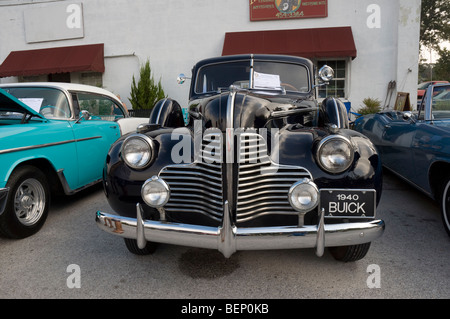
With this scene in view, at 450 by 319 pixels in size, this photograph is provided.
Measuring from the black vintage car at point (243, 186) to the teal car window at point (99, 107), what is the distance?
2.33 meters

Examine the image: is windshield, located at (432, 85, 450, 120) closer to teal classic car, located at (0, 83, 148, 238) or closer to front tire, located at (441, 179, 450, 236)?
front tire, located at (441, 179, 450, 236)

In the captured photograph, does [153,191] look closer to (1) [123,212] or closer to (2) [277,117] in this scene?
(1) [123,212]

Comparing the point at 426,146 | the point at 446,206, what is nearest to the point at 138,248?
the point at 446,206

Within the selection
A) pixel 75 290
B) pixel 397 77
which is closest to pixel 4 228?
pixel 75 290

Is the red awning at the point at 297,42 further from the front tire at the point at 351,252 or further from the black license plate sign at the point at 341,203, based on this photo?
the black license plate sign at the point at 341,203

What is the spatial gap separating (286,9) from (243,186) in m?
10.1

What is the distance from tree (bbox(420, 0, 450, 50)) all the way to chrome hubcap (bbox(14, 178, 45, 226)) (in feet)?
73.5

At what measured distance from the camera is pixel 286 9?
10.6 meters

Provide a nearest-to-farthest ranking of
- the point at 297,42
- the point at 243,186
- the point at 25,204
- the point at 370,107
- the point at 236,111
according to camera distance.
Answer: the point at 243,186 → the point at 236,111 → the point at 25,204 → the point at 297,42 → the point at 370,107

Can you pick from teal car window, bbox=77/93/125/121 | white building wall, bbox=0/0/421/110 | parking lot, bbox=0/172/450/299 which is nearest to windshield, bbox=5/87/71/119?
teal car window, bbox=77/93/125/121

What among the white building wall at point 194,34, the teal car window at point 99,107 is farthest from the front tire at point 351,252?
the white building wall at point 194,34

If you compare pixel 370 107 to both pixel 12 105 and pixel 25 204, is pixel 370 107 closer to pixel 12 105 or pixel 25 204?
pixel 12 105

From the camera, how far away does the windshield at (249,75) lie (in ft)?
11.9

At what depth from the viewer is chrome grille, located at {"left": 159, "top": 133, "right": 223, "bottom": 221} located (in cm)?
207
